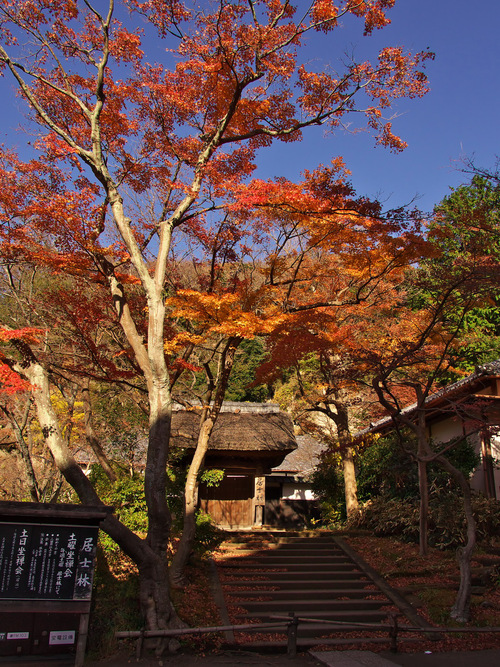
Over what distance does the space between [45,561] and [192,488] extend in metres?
4.14

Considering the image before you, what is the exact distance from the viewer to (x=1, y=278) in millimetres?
12555

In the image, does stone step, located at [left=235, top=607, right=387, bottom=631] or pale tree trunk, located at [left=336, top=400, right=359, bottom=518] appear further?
pale tree trunk, located at [left=336, top=400, right=359, bottom=518]

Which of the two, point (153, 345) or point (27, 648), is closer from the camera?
point (27, 648)

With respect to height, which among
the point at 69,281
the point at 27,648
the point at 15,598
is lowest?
the point at 27,648

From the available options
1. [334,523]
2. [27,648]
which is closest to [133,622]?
[27,648]

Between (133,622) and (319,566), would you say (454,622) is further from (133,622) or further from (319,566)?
(133,622)

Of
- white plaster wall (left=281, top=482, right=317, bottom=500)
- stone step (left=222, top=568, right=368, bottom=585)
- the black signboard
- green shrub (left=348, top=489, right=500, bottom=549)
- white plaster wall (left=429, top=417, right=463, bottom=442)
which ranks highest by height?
white plaster wall (left=429, top=417, right=463, bottom=442)

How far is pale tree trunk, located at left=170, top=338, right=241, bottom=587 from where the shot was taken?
9.37 metres

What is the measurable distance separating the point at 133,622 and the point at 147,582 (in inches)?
29.3

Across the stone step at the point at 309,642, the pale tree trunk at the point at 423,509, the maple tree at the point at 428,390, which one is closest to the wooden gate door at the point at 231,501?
the maple tree at the point at 428,390

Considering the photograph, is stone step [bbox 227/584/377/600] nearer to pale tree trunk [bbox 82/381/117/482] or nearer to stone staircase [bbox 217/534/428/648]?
stone staircase [bbox 217/534/428/648]

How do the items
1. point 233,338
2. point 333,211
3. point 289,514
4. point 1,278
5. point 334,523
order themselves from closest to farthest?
point 333,211 → point 233,338 → point 1,278 → point 334,523 → point 289,514

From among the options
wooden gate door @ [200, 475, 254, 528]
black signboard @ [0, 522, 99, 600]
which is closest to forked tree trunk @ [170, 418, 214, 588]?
black signboard @ [0, 522, 99, 600]

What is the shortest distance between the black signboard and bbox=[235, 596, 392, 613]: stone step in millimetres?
3985
